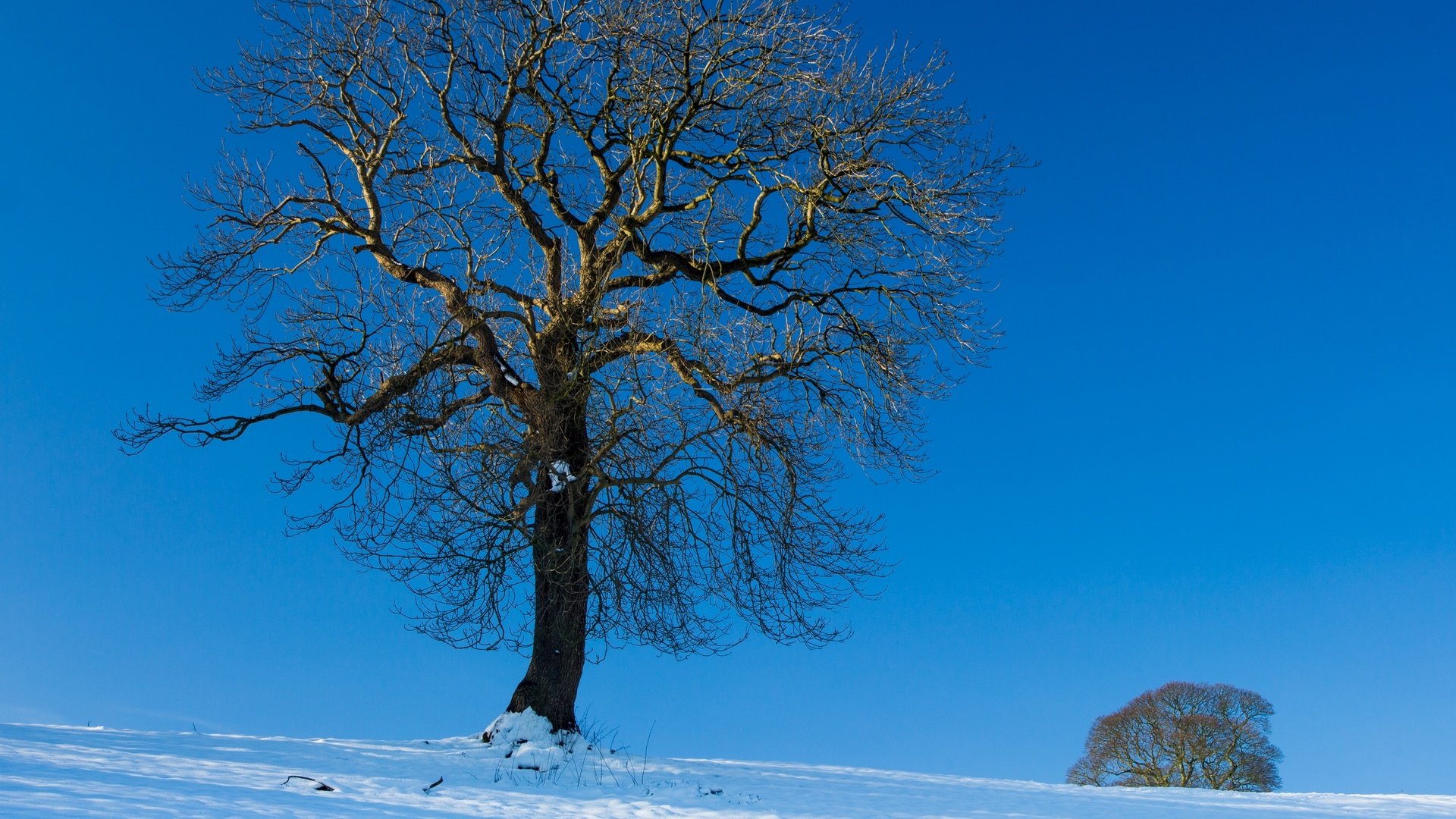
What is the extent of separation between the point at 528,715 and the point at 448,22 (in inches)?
284

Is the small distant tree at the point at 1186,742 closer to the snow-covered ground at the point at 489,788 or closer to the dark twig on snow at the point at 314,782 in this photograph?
the snow-covered ground at the point at 489,788

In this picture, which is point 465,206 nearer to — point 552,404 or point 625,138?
point 625,138

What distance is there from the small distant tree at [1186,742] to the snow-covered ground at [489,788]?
12.0 metres

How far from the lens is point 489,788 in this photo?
8.62m

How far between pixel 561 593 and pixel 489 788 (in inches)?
93.7

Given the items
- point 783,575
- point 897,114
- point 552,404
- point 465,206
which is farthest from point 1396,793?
point 465,206

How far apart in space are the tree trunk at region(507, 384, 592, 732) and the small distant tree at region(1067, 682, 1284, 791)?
54.3 ft

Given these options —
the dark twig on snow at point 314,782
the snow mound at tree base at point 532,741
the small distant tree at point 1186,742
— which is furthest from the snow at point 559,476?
the small distant tree at point 1186,742

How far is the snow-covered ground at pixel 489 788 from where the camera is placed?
6.96 metres

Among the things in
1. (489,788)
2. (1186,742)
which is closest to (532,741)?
(489,788)

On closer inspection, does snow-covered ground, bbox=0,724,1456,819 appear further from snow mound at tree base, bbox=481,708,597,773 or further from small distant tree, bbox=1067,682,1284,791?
small distant tree, bbox=1067,682,1284,791

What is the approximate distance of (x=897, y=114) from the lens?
11242 millimetres

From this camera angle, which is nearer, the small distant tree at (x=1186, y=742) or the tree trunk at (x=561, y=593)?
the tree trunk at (x=561, y=593)


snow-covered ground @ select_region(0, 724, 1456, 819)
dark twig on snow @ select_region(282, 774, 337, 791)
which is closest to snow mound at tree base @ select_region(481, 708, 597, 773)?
snow-covered ground @ select_region(0, 724, 1456, 819)
